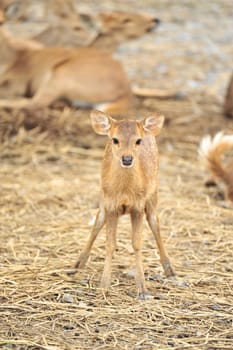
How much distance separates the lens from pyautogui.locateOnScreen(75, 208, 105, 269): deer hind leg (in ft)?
16.7

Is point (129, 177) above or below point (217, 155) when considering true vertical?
above

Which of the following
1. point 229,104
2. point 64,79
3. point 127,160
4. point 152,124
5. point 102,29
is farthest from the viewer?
point 102,29

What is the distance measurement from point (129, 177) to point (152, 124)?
0.35 m

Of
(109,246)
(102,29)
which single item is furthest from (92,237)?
(102,29)

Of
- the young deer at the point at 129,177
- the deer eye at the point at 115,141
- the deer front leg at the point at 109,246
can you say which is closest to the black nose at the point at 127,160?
the young deer at the point at 129,177

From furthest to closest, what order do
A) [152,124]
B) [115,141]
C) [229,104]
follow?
[229,104], [152,124], [115,141]

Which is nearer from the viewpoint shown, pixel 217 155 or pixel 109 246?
pixel 109 246

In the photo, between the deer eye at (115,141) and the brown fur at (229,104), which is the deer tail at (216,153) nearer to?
the deer eye at (115,141)

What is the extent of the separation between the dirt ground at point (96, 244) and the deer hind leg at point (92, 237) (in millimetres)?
68

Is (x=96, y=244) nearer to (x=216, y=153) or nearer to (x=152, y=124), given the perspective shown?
(x=152, y=124)

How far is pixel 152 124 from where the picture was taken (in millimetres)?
4867

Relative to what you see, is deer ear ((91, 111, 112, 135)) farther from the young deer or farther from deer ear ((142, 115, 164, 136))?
deer ear ((142, 115, 164, 136))

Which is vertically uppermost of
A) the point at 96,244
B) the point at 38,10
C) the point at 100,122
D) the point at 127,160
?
the point at 38,10

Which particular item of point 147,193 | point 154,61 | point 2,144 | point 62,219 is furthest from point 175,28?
point 147,193
